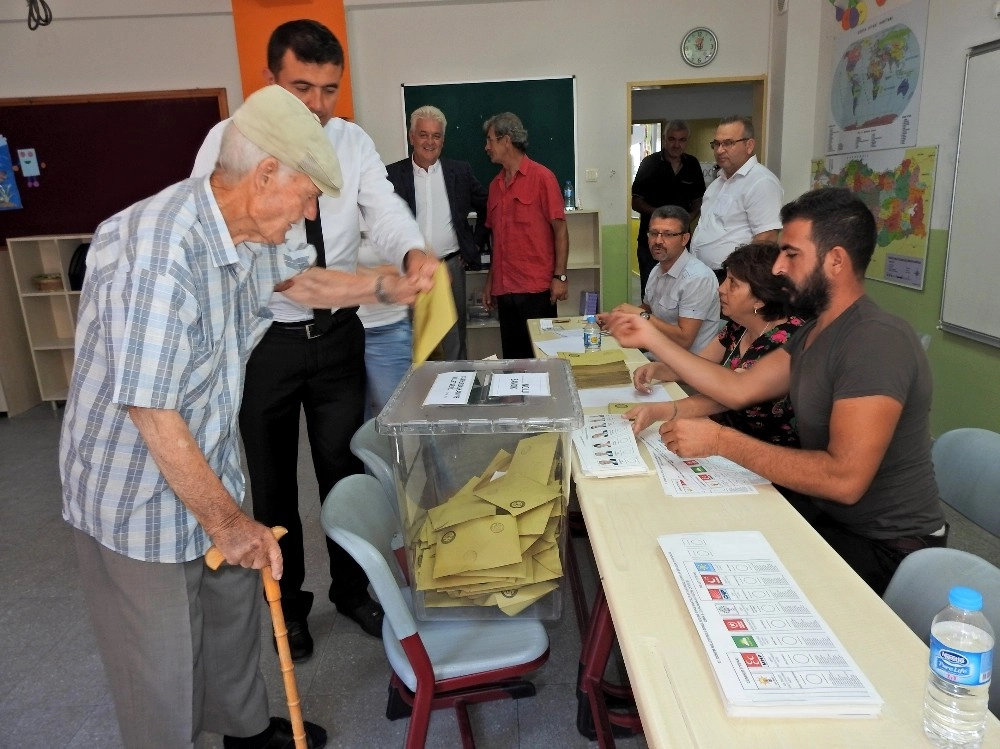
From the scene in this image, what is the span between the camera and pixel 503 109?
5.55 meters

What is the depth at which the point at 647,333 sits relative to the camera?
1.92 meters

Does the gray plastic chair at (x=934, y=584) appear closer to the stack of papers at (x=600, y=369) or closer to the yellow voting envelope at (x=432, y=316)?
the yellow voting envelope at (x=432, y=316)

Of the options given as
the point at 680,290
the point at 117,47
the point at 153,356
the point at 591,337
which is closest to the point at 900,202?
the point at 680,290

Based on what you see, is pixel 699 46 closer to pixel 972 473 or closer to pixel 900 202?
pixel 900 202

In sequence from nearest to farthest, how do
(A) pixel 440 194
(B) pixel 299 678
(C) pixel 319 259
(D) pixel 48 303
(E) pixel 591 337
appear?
(C) pixel 319 259 < (B) pixel 299 678 < (E) pixel 591 337 < (A) pixel 440 194 < (D) pixel 48 303

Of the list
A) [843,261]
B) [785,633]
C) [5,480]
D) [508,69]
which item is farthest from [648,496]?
[508,69]

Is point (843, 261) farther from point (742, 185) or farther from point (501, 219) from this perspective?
point (501, 219)

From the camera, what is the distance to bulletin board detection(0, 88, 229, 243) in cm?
541

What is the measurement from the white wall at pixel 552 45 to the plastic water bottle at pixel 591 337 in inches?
112

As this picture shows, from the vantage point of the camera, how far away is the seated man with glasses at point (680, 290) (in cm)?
304

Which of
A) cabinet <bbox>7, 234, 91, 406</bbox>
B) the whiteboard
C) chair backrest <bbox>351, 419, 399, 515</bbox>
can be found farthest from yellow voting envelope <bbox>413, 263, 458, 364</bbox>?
cabinet <bbox>7, 234, 91, 406</bbox>

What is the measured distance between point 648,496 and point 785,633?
0.53 meters

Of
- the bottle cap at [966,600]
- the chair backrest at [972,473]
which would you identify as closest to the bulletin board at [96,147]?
the chair backrest at [972,473]

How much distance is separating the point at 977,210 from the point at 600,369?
211 cm
